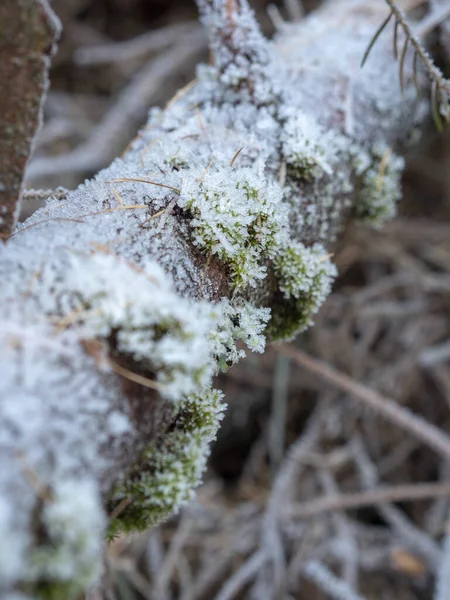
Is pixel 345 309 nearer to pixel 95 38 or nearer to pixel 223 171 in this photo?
pixel 223 171

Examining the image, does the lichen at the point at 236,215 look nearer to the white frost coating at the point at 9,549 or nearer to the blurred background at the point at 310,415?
the white frost coating at the point at 9,549

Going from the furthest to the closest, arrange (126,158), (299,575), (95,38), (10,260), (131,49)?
1. (95,38)
2. (131,49)
3. (299,575)
4. (126,158)
5. (10,260)

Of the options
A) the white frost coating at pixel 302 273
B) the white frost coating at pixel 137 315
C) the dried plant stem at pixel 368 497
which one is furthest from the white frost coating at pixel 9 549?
the dried plant stem at pixel 368 497

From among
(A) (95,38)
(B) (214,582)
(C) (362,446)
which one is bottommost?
(B) (214,582)

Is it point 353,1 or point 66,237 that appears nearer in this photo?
point 66,237

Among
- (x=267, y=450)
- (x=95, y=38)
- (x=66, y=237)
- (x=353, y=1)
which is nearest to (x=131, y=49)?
(x=95, y=38)

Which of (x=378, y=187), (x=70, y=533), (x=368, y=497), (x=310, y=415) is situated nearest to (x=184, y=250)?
(x=70, y=533)
